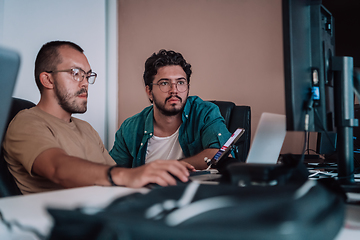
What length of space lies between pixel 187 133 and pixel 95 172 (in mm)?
1141

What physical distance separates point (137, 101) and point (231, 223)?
3243mm

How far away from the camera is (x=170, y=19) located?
3.35 metres

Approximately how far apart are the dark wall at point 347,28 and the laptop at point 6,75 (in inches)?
58.5

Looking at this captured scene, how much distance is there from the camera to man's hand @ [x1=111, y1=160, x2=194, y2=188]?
0.63 m

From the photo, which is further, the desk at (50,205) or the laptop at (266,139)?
the laptop at (266,139)

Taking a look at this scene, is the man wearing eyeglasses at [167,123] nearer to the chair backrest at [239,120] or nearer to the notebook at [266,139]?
the chair backrest at [239,120]

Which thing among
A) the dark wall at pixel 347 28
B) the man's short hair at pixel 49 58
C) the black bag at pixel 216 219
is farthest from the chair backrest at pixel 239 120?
the black bag at pixel 216 219

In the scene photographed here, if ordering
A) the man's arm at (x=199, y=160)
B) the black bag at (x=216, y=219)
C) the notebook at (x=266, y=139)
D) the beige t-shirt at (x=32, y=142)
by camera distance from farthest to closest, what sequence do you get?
the man's arm at (x=199, y=160) → the notebook at (x=266, y=139) → the beige t-shirt at (x=32, y=142) → the black bag at (x=216, y=219)

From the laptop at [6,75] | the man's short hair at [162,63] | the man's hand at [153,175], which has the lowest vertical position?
the man's hand at [153,175]

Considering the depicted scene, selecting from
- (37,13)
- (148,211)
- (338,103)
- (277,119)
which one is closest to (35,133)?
(148,211)

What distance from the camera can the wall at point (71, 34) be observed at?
2.04 meters

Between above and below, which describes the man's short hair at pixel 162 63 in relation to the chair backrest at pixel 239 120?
above

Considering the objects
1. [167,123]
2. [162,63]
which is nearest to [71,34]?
[162,63]

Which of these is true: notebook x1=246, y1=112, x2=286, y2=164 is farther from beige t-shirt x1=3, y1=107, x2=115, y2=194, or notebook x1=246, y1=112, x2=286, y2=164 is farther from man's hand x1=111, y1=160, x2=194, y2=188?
beige t-shirt x1=3, y1=107, x2=115, y2=194
